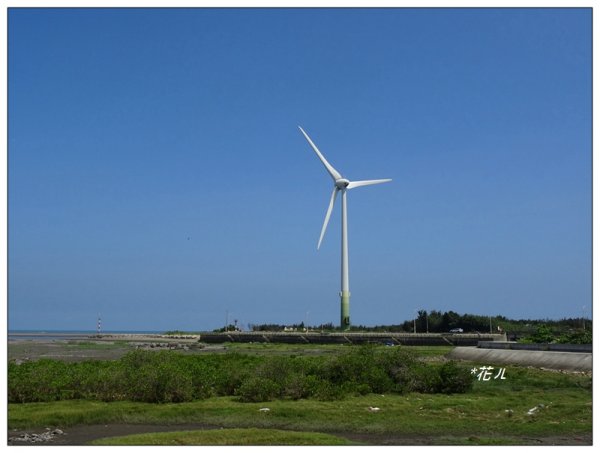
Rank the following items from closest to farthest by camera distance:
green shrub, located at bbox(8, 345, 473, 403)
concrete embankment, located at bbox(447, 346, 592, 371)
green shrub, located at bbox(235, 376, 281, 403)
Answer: green shrub, located at bbox(8, 345, 473, 403) → green shrub, located at bbox(235, 376, 281, 403) → concrete embankment, located at bbox(447, 346, 592, 371)

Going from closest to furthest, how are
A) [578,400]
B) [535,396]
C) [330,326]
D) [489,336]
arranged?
[578,400], [535,396], [489,336], [330,326]

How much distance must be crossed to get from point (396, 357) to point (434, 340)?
7583cm

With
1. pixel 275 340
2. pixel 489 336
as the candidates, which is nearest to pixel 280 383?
pixel 489 336

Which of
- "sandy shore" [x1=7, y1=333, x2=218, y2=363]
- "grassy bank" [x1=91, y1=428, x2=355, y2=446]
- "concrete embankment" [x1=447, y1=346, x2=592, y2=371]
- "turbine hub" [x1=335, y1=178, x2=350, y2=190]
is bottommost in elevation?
"sandy shore" [x1=7, y1=333, x2=218, y2=363]

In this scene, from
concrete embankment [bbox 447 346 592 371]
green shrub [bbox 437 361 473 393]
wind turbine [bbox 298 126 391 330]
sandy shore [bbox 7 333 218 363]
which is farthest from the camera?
wind turbine [bbox 298 126 391 330]

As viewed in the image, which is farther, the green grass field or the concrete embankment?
the concrete embankment

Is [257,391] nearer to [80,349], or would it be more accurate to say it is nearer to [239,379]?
[239,379]

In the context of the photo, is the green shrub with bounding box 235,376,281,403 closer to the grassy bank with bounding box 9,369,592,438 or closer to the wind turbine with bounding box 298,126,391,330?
the grassy bank with bounding box 9,369,592,438

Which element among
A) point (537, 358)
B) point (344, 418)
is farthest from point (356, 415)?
point (537, 358)

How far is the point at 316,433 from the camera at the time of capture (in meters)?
21.9

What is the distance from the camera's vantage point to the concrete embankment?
40375 millimetres

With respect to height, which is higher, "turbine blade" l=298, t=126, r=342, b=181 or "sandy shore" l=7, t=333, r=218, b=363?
"turbine blade" l=298, t=126, r=342, b=181

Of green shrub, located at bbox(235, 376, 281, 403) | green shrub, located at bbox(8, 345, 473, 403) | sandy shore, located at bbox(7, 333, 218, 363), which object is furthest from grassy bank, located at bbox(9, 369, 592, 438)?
sandy shore, located at bbox(7, 333, 218, 363)

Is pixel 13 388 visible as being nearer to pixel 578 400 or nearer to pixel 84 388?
pixel 84 388
